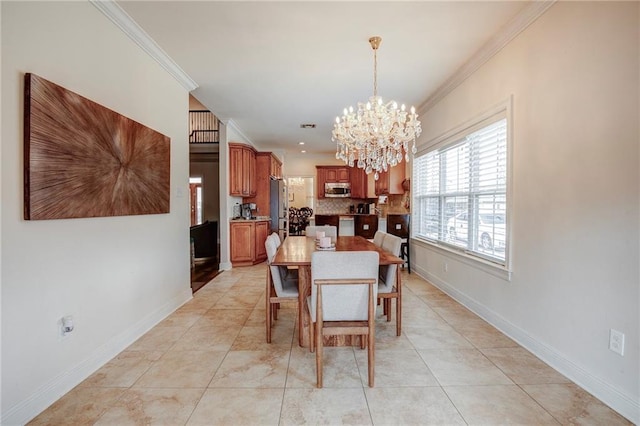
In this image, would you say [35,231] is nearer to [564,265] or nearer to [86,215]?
[86,215]

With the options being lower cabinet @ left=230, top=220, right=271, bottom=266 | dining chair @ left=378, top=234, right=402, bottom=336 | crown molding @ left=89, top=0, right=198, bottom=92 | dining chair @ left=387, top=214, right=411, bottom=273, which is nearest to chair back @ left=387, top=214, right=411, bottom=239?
dining chair @ left=387, top=214, right=411, bottom=273

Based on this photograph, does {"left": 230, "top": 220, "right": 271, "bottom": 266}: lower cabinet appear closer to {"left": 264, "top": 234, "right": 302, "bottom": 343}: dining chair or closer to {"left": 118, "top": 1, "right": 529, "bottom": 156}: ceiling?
{"left": 118, "top": 1, "right": 529, "bottom": 156}: ceiling

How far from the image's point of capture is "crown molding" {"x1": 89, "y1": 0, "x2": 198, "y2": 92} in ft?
7.23

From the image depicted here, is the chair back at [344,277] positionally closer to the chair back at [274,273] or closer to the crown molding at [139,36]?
the chair back at [274,273]

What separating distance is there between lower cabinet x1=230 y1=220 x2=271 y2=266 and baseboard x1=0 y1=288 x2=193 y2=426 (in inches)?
103

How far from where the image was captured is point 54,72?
1809 mm

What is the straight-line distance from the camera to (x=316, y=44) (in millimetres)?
2777

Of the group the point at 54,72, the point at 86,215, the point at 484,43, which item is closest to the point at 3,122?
the point at 54,72

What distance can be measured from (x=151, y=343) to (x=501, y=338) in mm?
2991

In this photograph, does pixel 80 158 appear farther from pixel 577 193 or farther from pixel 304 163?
pixel 304 163

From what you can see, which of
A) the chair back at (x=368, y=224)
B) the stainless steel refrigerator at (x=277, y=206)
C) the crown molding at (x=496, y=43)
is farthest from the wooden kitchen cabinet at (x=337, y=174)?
the crown molding at (x=496, y=43)

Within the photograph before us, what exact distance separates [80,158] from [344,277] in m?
1.88

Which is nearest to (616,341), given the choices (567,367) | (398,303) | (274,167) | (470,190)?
(567,367)

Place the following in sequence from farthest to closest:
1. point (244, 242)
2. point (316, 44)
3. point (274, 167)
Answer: point (274, 167) → point (244, 242) → point (316, 44)
